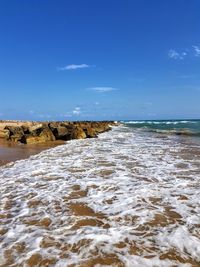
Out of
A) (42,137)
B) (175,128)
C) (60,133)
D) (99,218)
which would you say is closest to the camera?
(99,218)

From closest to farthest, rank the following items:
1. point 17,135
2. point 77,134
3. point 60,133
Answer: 1. point 17,135
2. point 60,133
3. point 77,134

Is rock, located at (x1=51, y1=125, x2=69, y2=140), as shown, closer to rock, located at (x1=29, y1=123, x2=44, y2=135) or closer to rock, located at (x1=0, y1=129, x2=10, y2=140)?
rock, located at (x1=29, y1=123, x2=44, y2=135)

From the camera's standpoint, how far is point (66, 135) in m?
21.3

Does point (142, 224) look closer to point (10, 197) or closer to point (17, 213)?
point (17, 213)

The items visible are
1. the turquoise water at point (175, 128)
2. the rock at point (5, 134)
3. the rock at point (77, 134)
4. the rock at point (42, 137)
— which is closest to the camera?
the rock at point (42, 137)

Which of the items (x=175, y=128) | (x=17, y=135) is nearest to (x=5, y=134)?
(x=17, y=135)

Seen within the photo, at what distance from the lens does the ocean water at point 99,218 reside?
3.61 meters

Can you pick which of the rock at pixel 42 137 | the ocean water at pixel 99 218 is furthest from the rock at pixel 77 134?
the ocean water at pixel 99 218

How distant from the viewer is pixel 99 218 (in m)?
4.82

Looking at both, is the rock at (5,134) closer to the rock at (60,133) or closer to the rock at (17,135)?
the rock at (17,135)

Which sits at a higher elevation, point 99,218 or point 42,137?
point 42,137

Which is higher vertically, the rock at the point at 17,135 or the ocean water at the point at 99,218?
the rock at the point at 17,135

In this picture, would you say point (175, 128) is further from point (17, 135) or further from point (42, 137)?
point (17, 135)

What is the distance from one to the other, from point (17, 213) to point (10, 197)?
101cm
